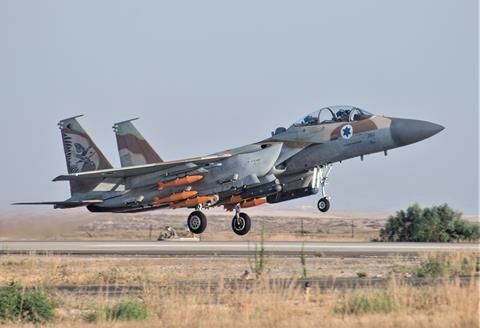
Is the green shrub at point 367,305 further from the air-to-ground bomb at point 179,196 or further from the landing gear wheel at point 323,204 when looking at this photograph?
the air-to-ground bomb at point 179,196

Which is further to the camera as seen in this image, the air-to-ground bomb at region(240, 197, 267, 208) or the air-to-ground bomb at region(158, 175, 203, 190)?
the air-to-ground bomb at region(240, 197, 267, 208)

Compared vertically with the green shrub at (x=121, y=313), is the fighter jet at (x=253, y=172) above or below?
above

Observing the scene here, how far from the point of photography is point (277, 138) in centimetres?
3053

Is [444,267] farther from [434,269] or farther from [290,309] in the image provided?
[290,309]

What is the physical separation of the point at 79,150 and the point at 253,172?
7.21 meters

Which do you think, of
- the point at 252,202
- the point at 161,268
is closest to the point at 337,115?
the point at 252,202

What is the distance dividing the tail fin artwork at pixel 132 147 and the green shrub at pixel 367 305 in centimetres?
2052

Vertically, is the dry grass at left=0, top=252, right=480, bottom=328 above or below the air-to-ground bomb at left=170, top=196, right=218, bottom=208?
below

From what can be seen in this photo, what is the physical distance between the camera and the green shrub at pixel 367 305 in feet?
41.5

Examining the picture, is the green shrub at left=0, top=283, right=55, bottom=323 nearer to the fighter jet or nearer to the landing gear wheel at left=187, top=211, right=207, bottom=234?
the fighter jet

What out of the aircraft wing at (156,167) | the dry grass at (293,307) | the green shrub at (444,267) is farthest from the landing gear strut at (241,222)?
the dry grass at (293,307)

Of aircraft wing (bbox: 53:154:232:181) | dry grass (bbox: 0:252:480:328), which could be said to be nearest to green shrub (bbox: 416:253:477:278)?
dry grass (bbox: 0:252:480:328)

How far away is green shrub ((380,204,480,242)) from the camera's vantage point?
41781mm

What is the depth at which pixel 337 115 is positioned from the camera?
29094 millimetres
